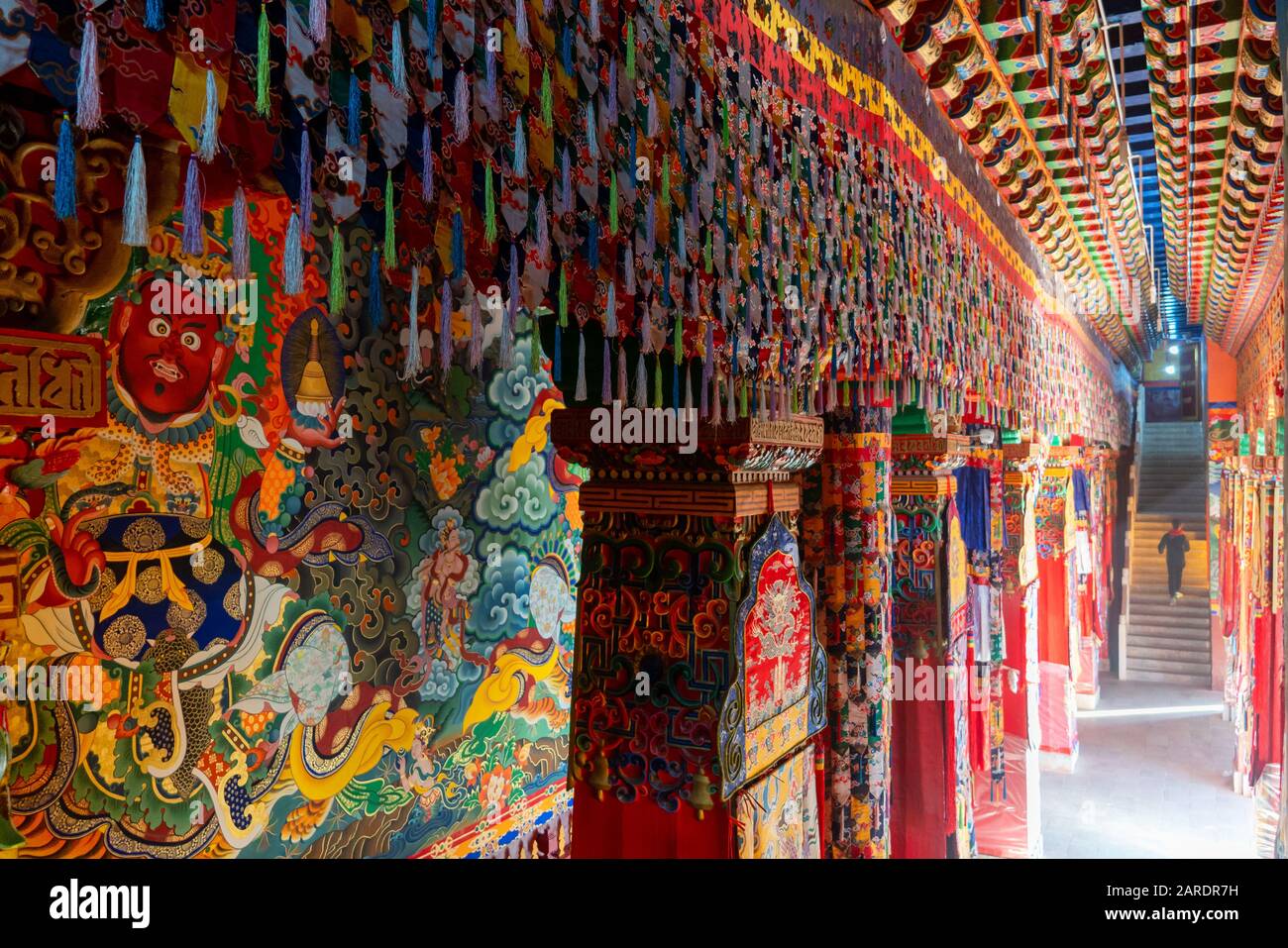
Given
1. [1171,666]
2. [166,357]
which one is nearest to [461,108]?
[166,357]

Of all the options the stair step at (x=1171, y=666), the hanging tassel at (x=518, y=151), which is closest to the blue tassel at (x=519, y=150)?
the hanging tassel at (x=518, y=151)

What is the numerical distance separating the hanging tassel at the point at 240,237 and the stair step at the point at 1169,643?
16.5 meters

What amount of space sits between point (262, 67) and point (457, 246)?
345 millimetres

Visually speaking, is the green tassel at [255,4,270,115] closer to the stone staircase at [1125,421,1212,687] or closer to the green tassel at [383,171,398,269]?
the green tassel at [383,171,398,269]

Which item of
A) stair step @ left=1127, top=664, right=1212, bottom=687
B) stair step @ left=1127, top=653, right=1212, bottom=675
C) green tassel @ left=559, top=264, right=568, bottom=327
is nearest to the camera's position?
green tassel @ left=559, top=264, right=568, bottom=327

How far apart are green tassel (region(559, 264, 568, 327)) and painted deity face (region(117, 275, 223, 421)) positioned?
104 cm

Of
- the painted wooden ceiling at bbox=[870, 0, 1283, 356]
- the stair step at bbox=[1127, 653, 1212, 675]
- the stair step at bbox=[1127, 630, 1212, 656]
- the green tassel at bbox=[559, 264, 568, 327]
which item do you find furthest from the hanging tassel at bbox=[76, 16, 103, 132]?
the stair step at bbox=[1127, 630, 1212, 656]

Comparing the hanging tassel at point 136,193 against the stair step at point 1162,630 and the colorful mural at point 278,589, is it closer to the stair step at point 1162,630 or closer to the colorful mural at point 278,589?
the colorful mural at point 278,589

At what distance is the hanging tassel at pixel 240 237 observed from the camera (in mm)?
959

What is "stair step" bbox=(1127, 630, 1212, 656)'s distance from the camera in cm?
1418

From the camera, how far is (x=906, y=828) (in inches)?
195

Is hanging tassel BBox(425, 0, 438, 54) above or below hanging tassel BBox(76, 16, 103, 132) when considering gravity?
above
